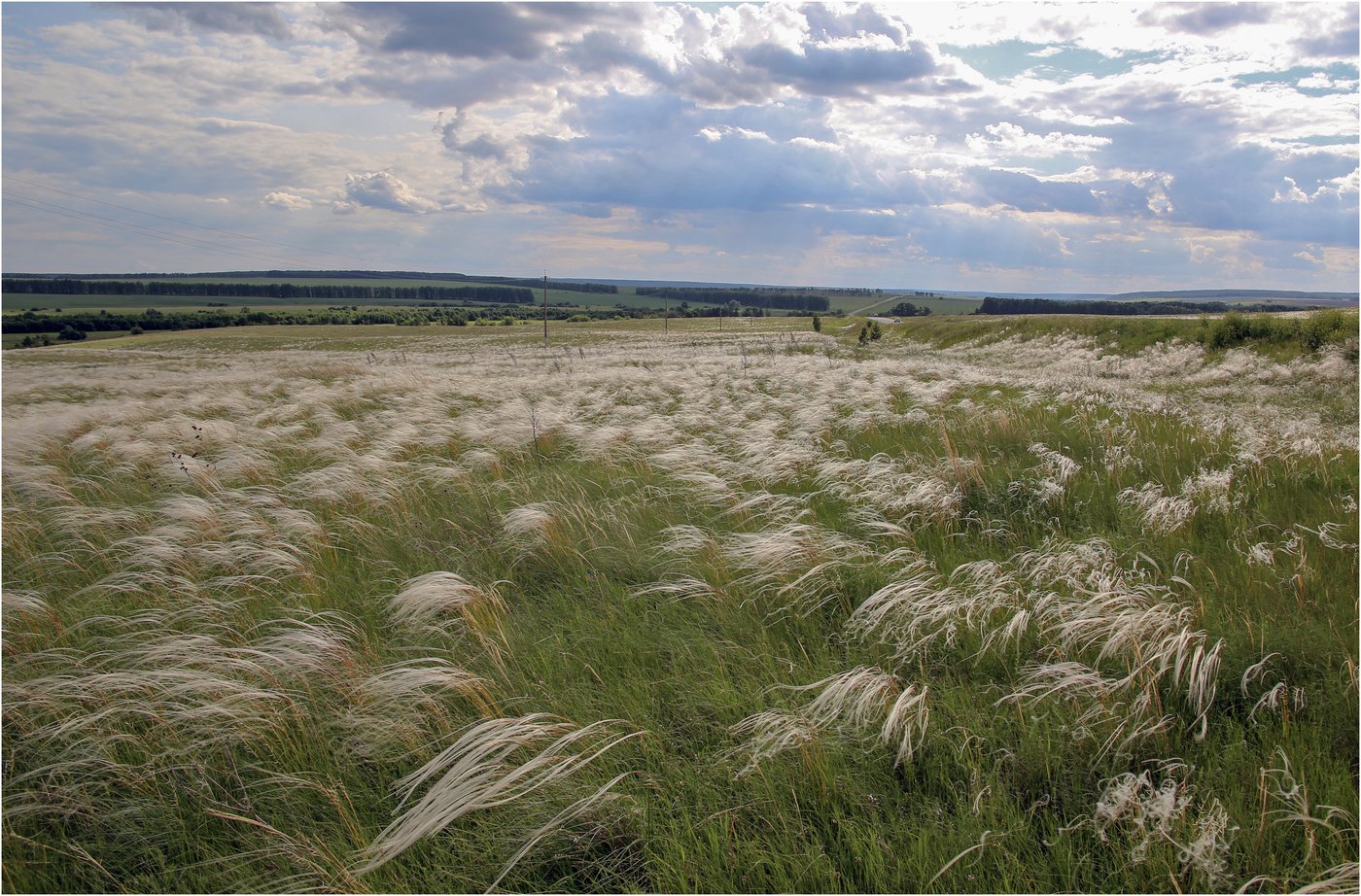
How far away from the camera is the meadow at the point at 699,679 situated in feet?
6.59

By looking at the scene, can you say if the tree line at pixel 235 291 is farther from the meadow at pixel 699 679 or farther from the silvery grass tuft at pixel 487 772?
the silvery grass tuft at pixel 487 772

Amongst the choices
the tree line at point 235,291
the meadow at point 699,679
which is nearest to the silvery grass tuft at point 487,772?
the meadow at point 699,679

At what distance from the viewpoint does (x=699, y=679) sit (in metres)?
2.85

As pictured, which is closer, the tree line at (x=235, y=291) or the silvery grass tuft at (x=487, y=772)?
the silvery grass tuft at (x=487, y=772)

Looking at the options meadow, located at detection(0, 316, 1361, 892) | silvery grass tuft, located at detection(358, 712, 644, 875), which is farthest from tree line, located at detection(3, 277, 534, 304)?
silvery grass tuft, located at detection(358, 712, 644, 875)

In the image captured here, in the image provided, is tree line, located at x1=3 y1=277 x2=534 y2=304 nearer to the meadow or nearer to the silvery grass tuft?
the meadow

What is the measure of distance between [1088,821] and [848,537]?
2.45 m

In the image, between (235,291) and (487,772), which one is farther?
(235,291)

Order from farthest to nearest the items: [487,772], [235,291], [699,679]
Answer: [235,291], [699,679], [487,772]

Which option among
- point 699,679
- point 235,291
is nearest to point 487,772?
point 699,679

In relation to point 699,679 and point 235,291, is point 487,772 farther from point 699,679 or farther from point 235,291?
point 235,291

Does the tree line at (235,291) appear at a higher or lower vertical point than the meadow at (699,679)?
higher

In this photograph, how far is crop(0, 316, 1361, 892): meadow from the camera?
6.59ft

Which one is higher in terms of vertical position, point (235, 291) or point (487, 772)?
point (235, 291)
